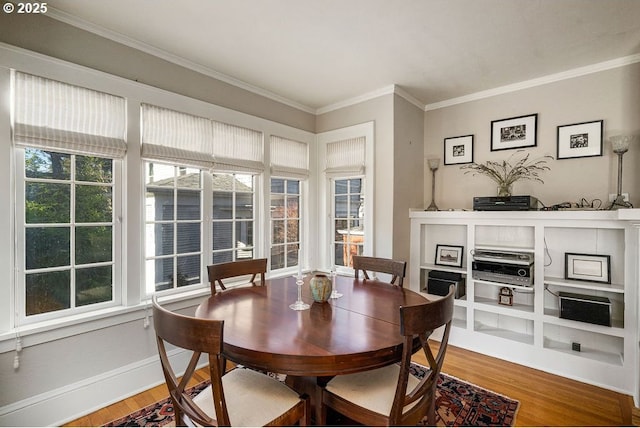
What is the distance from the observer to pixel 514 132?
3219 mm

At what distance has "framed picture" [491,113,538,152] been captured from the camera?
122 inches

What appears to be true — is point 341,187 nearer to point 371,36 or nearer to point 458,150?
point 458,150

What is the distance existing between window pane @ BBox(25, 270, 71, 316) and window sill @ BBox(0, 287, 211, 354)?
3.8 inches

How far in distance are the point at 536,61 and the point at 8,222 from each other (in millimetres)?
4146

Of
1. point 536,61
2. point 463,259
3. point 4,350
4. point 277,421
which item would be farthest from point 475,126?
point 4,350

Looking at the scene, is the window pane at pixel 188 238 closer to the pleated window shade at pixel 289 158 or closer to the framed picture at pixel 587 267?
the pleated window shade at pixel 289 158

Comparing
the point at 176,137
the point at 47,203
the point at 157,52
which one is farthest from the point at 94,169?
the point at 157,52

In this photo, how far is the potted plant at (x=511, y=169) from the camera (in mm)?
3105

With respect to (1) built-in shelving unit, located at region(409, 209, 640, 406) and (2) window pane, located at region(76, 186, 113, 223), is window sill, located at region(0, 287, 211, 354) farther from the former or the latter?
(1) built-in shelving unit, located at region(409, 209, 640, 406)

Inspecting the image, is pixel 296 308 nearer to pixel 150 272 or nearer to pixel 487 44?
pixel 150 272

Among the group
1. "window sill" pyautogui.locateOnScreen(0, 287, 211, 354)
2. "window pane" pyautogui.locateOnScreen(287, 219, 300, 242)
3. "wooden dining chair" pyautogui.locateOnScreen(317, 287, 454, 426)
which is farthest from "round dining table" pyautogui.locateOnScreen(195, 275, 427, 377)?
"window pane" pyautogui.locateOnScreen(287, 219, 300, 242)

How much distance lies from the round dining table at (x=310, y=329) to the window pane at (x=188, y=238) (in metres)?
0.85

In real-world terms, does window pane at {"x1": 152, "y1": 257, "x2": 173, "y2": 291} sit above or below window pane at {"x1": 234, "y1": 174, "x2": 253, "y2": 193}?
below

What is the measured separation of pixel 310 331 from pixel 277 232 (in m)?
2.20
